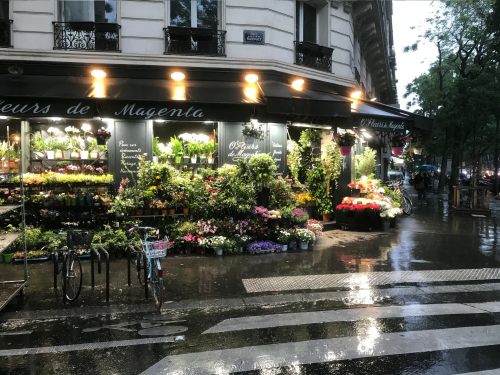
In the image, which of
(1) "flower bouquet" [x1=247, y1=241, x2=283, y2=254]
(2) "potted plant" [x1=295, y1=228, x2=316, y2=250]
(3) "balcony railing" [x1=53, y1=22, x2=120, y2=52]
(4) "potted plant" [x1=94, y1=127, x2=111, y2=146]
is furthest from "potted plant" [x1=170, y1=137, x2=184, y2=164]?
(2) "potted plant" [x1=295, y1=228, x2=316, y2=250]

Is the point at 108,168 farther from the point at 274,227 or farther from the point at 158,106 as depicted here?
the point at 274,227

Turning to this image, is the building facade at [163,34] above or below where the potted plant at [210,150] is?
above

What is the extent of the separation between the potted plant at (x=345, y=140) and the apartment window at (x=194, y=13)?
182 inches

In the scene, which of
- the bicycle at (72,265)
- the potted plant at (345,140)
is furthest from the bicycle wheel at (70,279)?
the potted plant at (345,140)

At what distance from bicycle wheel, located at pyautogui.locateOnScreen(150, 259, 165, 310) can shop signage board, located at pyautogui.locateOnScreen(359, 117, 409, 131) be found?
895 centimetres

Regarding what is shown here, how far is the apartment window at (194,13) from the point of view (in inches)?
506

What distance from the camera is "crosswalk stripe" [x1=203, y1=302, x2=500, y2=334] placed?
598 centimetres

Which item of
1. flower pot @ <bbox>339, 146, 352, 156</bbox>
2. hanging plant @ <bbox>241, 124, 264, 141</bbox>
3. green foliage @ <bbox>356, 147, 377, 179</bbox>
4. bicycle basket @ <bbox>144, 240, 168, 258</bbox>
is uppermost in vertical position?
hanging plant @ <bbox>241, 124, 264, 141</bbox>

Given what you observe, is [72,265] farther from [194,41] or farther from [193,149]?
[194,41]

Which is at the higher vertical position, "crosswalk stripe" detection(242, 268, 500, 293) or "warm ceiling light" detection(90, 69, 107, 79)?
"warm ceiling light" detection(90, 69, 107, 79)

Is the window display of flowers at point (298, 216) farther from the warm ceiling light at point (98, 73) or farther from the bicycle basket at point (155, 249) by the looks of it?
the warm ceiling light at point (98, 73)

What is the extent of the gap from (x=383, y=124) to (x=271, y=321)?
32.1 ft

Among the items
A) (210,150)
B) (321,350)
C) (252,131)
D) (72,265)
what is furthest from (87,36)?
(321,350)

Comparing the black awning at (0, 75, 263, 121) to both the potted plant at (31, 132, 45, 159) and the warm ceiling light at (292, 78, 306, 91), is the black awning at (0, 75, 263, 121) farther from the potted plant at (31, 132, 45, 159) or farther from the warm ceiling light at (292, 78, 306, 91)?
the warm ceiling light at (292, 78, 306, 91)
